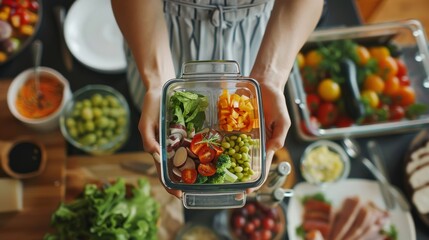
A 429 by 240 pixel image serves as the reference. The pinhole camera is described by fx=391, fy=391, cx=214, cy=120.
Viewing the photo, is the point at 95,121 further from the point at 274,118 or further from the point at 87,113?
the point at 274,118

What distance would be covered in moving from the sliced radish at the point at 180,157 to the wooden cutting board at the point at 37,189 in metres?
0.79

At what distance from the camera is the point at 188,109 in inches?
26.6

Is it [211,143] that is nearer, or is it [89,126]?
Result: [211,143]

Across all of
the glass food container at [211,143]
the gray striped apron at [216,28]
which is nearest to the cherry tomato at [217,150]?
the glass food container at [211,143]

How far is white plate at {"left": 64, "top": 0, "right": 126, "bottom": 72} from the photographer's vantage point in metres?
1.43

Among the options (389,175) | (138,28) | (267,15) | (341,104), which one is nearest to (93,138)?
(138,28)

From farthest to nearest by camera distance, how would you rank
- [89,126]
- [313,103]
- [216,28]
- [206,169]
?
[313,103]
[89,126]
[216,28]
[206,169]

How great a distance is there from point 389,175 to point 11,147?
4.34 ft

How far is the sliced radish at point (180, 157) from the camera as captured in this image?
2.09 feet


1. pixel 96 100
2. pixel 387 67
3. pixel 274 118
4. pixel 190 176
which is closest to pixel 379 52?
pixel 387 67

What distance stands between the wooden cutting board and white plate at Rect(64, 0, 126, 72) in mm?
298

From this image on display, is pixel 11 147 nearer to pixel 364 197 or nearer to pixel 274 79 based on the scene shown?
pixel 274 79

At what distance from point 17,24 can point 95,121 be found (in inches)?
19.6

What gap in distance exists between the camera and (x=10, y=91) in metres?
1.28
